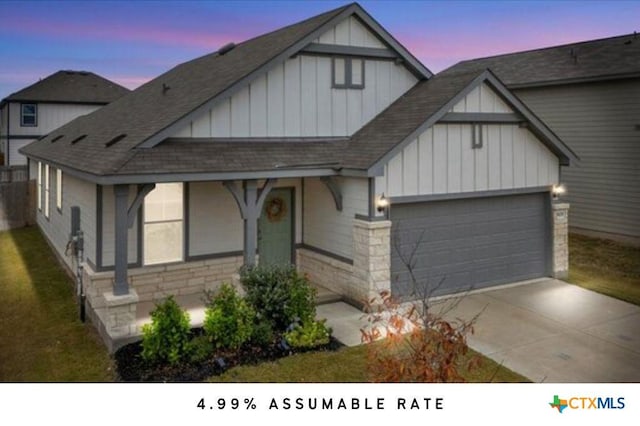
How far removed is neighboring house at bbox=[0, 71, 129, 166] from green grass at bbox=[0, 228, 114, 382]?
1882 cm

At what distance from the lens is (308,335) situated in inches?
349

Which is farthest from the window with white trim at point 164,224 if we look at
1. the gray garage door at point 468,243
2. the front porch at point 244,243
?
→ the gray garage door at point 468,243

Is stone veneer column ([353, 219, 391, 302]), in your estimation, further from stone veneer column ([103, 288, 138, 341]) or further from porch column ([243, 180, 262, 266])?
stone veneer column ([103, 288, 138, 341])

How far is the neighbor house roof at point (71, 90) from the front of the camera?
3121cm

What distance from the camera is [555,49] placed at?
21.5 metres

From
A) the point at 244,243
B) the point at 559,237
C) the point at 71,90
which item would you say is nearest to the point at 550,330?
the point at 559,237

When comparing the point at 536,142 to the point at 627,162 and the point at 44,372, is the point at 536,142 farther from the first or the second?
the point at 44,372

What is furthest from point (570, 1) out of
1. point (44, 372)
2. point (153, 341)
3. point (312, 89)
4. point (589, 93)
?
point (44, 372)

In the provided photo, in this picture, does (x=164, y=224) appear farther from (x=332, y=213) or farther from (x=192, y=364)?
(x=192, y=364)

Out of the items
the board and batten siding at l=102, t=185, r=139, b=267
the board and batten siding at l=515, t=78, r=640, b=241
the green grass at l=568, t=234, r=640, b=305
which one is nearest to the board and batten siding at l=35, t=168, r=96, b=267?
the board and batten siding at l=102, t=185, r=139, b=267

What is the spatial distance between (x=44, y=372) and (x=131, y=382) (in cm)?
146

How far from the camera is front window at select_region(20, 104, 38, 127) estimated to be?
31219 millimetres

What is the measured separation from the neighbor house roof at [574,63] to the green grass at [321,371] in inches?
410

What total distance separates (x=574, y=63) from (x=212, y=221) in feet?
47.2
